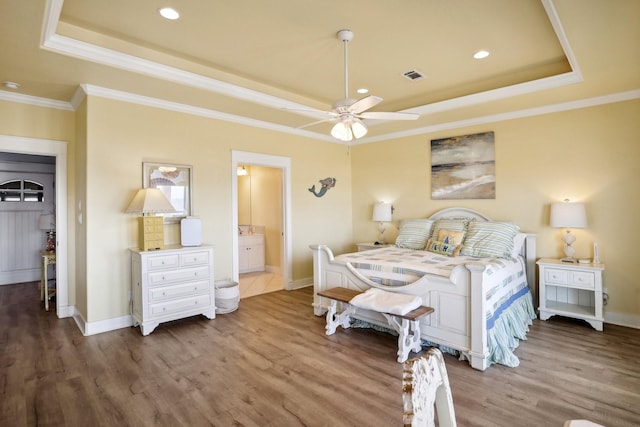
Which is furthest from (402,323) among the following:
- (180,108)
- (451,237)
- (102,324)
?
(180,108)

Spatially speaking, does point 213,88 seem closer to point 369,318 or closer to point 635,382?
point 369,318

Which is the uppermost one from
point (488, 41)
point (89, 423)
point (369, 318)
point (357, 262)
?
point (488, 41)

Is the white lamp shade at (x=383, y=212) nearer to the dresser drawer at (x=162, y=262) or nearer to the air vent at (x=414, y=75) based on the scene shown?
the air vent at (x=414, y=75)

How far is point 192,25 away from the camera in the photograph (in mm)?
2783

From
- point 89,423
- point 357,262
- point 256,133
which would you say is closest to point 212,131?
point 256,133

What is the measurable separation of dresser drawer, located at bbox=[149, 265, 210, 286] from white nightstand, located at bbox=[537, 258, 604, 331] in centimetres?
395

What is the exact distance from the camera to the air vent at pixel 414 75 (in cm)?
375

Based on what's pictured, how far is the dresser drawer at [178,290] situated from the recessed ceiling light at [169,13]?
264 cm

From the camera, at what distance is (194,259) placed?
3.99m

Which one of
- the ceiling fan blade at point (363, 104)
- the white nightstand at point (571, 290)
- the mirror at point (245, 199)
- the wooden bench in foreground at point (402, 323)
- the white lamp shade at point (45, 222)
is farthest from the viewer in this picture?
the mirror at point (245, 199)

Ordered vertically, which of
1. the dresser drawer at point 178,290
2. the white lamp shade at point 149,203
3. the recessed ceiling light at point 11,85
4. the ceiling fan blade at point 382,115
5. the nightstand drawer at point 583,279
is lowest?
the dresser drawer at point 178,290

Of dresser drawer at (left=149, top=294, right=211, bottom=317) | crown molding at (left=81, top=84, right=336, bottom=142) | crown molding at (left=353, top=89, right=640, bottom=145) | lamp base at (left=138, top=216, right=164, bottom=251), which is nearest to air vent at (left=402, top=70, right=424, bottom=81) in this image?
crown molding at (left=353, top=89, right=640, bottom=145)

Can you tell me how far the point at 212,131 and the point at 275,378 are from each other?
10.7 ft

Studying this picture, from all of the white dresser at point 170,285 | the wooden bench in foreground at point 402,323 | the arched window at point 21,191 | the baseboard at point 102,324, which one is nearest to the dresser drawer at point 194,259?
the white dresser at point 170,285
